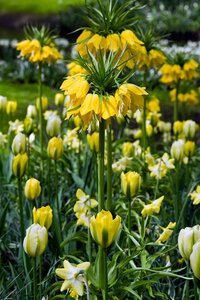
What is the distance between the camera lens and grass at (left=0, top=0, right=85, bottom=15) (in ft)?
56.9

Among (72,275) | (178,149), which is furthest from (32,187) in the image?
(178,149)

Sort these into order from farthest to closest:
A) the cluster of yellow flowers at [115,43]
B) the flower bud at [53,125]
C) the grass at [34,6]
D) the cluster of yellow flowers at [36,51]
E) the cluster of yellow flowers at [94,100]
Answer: the grass at [34,6] < the cluster of yellow flowers at [36,51] < the flower bud at [53,125] < the cluster of yellow flowers at [115,43] < the cluster of yellow flowers at [94,100]

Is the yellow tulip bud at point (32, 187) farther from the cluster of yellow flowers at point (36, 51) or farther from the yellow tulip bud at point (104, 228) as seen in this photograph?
the cluster of yellow flowers at point (36, 51)

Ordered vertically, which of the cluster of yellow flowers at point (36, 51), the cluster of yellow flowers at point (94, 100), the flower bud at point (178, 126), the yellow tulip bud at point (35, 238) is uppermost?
the cluster of yellow flowers at point (36, 51)

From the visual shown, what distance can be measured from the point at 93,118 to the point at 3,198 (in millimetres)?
1257

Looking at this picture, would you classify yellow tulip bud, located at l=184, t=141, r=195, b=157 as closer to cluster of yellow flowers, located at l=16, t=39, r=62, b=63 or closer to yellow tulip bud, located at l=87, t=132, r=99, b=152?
yellow tulip bud, located at l=87, t=132, r=99, b=152

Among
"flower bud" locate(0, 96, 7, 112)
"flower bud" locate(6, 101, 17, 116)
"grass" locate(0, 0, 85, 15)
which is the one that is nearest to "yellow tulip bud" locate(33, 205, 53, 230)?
"flower bud" locate(0, 96, 7, 112)

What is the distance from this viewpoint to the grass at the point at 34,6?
56.9 ft

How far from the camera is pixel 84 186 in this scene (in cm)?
333

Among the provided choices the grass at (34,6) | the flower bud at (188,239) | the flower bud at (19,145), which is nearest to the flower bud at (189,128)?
the flower bud at (19,145)

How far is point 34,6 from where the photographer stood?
18.1 m

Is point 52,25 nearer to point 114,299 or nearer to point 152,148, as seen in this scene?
point 152,148

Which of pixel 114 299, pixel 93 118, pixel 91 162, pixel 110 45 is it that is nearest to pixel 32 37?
pixel 91 162

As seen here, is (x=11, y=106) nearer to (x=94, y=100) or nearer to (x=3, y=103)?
→ (x=3, y=103)
